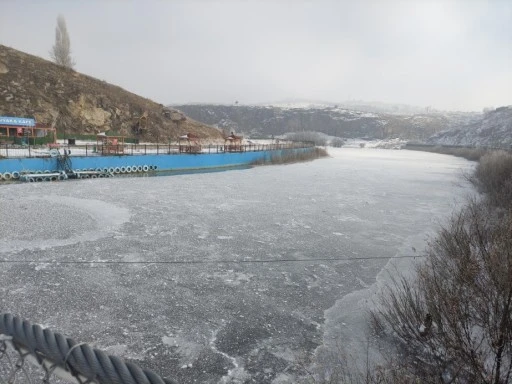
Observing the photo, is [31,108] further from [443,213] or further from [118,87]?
[443,213]

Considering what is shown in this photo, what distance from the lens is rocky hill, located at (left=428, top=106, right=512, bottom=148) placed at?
80.2 m

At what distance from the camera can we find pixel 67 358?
1.14m

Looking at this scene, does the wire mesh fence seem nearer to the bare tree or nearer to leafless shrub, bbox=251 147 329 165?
leafless shrub, bbox=251 147 329 165

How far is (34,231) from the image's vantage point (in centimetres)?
1090

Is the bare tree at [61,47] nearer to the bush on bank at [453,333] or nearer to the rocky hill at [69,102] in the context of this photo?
the rocky hill at [69,102]

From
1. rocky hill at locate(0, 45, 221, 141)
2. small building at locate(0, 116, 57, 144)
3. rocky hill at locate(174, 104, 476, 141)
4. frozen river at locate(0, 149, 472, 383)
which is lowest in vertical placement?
frozen river at locate(0, 149, 472, 383)

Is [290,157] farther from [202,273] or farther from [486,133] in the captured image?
[486,133]

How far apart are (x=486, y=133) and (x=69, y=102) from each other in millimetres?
90216

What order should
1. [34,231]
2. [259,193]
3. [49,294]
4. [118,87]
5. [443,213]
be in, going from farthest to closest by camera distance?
[118,87] → [259,193] → [443,213] → [34,231] → [49,294]

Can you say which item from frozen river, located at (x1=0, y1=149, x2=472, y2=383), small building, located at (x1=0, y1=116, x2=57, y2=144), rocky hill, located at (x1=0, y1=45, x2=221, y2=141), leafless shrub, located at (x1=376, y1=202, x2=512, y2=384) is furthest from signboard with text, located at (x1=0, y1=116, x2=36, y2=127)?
leafless shrub, located at (x1=376, y1=202, x2=512, y2=384)

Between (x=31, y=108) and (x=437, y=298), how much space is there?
4974 cm

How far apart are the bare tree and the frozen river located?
195 feet

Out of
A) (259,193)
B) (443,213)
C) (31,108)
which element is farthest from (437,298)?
(31,108)

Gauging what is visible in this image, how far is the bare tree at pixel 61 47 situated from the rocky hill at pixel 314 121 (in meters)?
98.0
